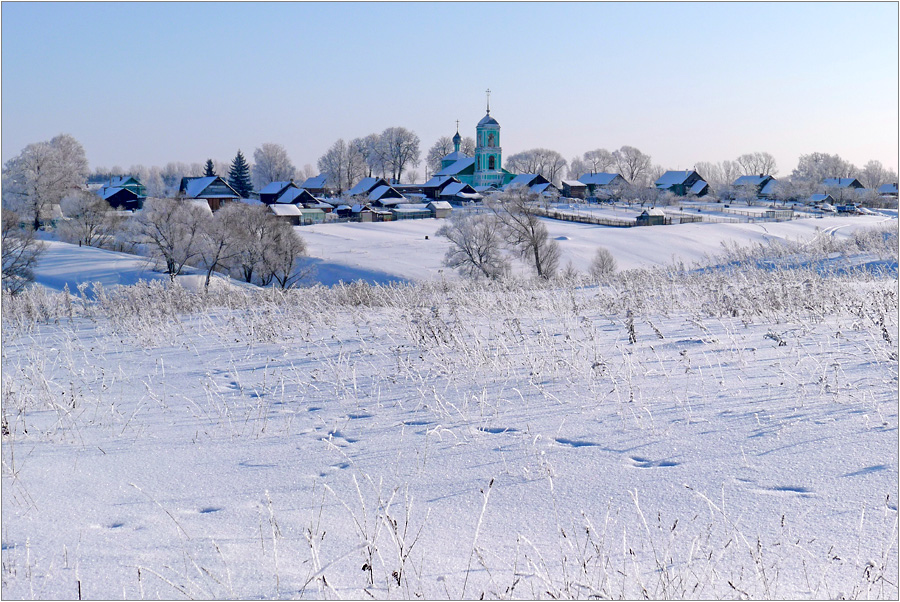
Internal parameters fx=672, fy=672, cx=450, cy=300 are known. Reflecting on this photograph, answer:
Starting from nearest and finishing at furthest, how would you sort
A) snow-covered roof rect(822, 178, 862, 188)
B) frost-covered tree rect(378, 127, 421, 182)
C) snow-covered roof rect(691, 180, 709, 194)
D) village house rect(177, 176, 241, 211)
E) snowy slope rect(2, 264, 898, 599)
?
snowy slope rect(2, 264, 898, 599) < village house rect(177, 176, 241, 211) < snow-covered roof rect(822, 178, 862, 188) < snow-covered roof rect(691, 180, 709, 194) < frost-covered tree rect(378, 127, 421, 182)

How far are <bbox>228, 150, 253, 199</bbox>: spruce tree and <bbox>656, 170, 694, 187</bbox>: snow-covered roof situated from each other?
60.4 m

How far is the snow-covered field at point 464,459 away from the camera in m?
2.77

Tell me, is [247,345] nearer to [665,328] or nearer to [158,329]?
[158,329]

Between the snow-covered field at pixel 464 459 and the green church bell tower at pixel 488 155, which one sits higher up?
the green church bell tower at pixel 488 155

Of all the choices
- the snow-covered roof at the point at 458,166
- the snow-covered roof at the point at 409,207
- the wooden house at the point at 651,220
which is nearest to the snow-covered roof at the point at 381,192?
the snow-covered roof at the point at 409,207

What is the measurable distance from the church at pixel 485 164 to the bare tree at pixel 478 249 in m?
63.2

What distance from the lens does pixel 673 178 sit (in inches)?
3981

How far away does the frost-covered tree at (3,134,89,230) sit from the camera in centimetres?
5709

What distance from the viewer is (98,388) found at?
5.99 m

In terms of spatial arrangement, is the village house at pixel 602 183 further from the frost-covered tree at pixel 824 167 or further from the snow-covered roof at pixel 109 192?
the snow-covered roof at pixel 109 192

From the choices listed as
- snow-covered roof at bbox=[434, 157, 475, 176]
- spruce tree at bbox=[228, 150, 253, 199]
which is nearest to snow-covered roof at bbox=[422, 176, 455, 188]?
snow-covered roof at bbox=[434, 157, 475, 176]

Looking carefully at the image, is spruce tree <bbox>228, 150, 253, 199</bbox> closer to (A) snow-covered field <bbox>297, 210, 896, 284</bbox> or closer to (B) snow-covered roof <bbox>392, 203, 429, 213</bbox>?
(B) snow-covered roof <bbox>392, 203, 429, 213</bbox>

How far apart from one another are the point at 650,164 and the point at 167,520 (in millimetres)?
123550

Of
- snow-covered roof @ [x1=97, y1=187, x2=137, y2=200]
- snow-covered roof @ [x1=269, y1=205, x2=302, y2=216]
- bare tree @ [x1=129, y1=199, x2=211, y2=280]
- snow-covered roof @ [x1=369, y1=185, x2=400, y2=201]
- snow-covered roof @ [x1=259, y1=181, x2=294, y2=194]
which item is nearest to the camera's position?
bare tree @ [x1=129, y1=199, x2=211, y2=280]
